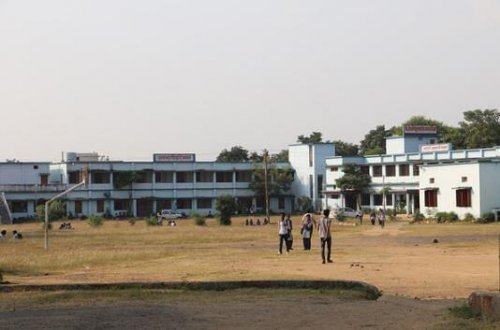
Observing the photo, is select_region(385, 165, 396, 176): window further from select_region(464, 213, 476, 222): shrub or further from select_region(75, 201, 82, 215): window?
select_region(75, 201, 82, 215): window

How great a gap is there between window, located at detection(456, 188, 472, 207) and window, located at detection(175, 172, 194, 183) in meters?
41.4

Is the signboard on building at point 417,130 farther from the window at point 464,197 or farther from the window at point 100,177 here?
the window at point 100,177

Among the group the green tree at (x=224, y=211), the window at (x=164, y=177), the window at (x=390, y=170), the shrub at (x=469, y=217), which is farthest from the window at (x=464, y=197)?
the window at (x=164, y=177)

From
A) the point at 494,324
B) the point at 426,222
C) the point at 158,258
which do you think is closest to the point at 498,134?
the point at 426,222

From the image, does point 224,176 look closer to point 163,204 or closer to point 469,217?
point 163,204

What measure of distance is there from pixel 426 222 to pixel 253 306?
2190 inches

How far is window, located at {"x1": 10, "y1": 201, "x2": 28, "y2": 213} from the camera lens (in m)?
93.1

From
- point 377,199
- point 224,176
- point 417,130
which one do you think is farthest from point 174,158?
point 417,130

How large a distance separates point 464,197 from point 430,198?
18.3ft

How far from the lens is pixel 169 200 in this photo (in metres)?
100

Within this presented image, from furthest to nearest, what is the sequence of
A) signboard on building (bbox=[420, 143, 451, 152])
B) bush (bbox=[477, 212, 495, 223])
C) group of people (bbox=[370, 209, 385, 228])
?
signboard on building (bbox=[420, 143, 451, 152])
bush (bbox=[477, 212, 495, 223])
group of people (bbox=[370, 209, 385, 228])

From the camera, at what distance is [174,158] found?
10144 cm

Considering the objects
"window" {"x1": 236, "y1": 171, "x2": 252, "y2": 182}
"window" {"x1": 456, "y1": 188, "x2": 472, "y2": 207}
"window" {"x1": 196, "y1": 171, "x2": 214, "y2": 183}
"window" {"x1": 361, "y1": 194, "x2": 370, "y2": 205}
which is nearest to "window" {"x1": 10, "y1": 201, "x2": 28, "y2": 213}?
"window" {"x1": 196, "y1": 171, "x2": 214, "y2": 183}

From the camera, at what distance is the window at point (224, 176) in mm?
103381
